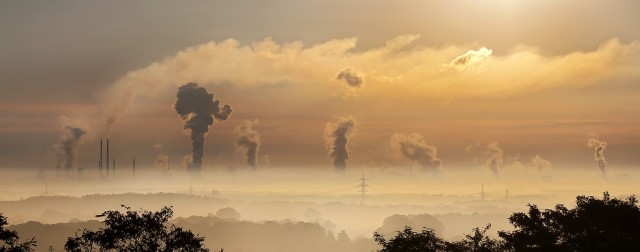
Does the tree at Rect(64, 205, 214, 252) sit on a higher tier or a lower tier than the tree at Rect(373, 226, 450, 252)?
higher

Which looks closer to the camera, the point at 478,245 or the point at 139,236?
the point at 139,236

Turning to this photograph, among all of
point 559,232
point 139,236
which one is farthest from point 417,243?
point 139,236

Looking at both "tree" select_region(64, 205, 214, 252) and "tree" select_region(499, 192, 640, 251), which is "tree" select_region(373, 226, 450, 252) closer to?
"tree" select_region(499, 192, 640, 251)

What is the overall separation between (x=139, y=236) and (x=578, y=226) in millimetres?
46616

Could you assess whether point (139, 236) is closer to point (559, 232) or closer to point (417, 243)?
point (417, 243)

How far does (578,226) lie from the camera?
3492 inches

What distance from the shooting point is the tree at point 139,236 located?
76.5 meters

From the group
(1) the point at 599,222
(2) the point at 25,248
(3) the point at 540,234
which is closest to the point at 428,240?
(3) the point at 540,234

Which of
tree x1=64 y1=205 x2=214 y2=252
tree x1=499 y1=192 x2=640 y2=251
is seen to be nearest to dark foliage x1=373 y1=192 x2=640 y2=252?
tree x1=499 y1=192 x2=640 y2=251

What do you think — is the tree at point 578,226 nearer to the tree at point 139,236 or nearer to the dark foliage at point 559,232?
the dark foliage at point 559,232

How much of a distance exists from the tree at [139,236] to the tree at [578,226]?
120 ft

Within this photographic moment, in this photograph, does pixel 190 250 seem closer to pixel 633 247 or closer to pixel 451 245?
pixel 451 245

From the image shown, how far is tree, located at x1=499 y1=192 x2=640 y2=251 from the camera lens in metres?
86.4

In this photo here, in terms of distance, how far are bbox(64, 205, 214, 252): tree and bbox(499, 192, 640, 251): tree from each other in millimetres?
36497
